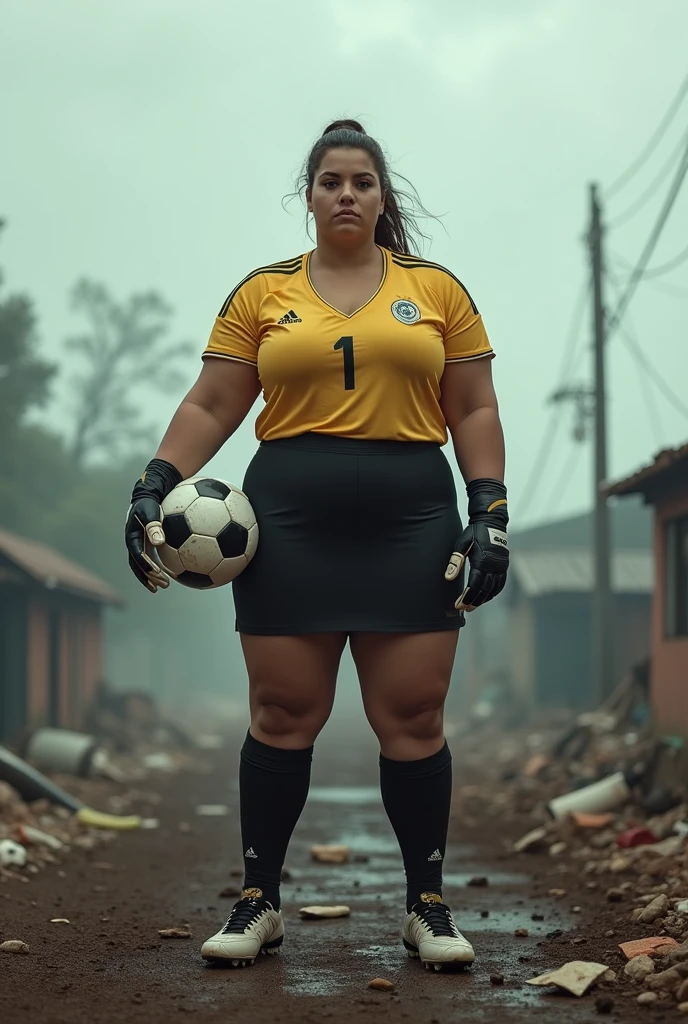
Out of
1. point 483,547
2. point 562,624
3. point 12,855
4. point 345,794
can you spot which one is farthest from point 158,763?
point 483,547

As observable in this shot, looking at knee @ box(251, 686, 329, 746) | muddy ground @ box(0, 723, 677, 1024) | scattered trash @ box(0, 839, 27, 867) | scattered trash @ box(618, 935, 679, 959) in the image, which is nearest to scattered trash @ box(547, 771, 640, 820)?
muddy ground @ box(0, 723, 677, 1024)

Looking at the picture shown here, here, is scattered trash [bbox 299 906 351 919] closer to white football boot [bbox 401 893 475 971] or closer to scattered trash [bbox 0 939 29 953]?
white football boot [bbox 401 893 475 971]

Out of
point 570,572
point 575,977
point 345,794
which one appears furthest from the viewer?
point 570,572

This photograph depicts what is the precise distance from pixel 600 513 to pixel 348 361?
14.2 m

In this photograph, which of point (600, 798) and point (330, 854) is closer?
point (330, 854)

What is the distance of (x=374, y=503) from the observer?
12.9ft

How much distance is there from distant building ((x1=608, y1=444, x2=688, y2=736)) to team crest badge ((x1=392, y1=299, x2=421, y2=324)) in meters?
7.58

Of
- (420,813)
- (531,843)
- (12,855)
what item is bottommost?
(531,843)

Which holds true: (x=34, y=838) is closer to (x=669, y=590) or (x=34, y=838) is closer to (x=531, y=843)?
(x=531, y=843)

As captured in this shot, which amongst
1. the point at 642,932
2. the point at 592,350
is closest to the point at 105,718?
the point at 592,350

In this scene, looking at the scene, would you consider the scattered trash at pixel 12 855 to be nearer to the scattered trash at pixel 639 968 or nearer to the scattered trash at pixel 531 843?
the scattered trash at pixel 531 843

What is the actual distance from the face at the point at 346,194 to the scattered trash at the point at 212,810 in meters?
7.79

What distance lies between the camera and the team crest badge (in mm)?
4012

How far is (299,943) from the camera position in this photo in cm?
434
